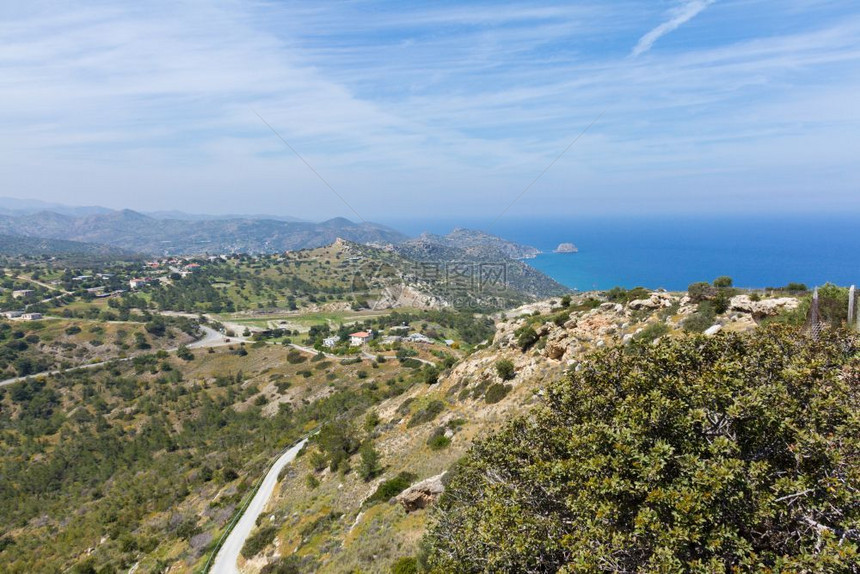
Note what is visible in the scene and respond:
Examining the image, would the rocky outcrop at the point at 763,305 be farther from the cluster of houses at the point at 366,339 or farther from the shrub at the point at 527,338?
the cluster of houses at the point at 366,339

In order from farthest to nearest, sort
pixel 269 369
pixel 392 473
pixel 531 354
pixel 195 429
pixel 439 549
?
pixel 269 369 → pixel 195 429 → pixel 531 354 → pixel 392 473 → pixel 439 549

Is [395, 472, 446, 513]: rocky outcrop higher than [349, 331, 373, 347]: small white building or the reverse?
higher

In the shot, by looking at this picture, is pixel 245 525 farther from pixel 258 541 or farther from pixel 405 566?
pixel 405 566

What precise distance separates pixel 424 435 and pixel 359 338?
274 ft

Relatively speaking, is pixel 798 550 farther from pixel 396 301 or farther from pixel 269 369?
pixel 396 301

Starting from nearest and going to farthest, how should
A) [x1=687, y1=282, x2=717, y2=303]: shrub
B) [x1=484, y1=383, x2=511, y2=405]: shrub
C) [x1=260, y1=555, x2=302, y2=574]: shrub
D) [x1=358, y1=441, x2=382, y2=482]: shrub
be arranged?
[x1=260, y1=555, x2=302, y2=574]: shrub → [x1=358, y1=441, x2=382, y2=482]: shrub → [x1=687, y1=282, x2=717, y2=303]: shrub → [x1=484, y1=383, x2=511, y2=405]: shrub

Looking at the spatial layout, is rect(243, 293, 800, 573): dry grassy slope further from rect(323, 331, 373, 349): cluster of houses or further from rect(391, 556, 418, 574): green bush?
rect(323, 331, 373, 349): cluster of houses

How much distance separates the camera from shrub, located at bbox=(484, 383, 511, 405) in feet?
92.3

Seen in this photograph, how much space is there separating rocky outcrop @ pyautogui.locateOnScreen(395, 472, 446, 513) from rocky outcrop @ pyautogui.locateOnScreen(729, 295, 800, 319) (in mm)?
19559

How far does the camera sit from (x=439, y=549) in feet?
36.4

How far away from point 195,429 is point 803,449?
7784 cm

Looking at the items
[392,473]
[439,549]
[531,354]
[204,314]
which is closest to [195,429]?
[392,473]

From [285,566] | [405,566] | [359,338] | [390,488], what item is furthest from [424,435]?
[359,338]

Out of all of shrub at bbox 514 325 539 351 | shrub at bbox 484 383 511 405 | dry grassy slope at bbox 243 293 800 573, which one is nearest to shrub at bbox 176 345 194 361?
dry grassy slope at bbox 243 293 800 573
